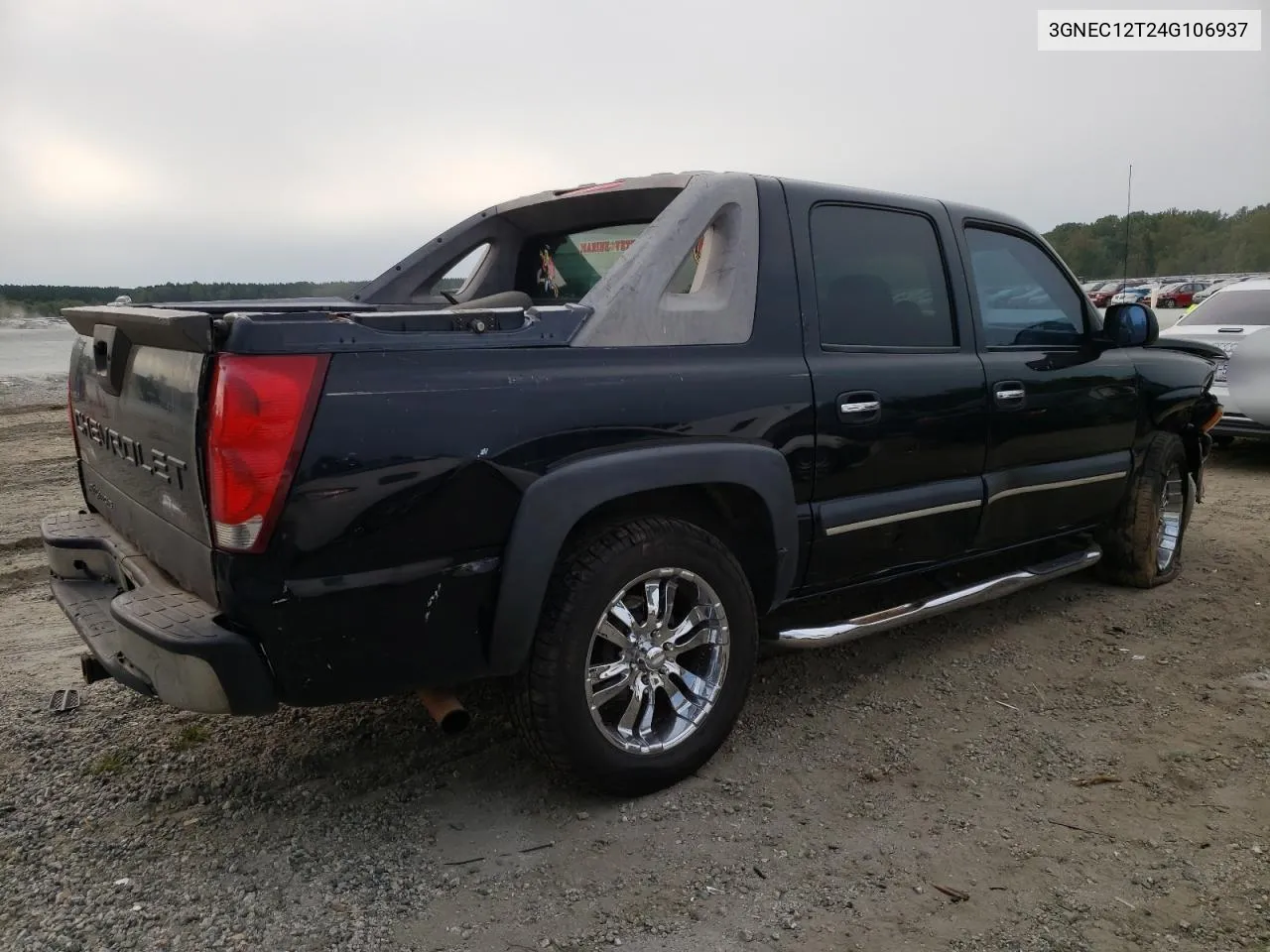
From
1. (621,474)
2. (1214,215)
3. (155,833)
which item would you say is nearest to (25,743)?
(155,833)

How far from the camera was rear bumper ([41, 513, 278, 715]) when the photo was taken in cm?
226

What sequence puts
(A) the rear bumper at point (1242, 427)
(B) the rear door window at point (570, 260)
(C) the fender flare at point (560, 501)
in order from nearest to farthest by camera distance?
(C) the fender flare at point (560, 501) < (B) the rear door window at point (570, 260) < (A) the rear bumper at point (1242, 427)

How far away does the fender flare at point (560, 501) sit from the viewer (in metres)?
2.53

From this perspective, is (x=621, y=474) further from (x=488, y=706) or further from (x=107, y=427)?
(x=107, y=427)

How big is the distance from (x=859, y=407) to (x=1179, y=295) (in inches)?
1248

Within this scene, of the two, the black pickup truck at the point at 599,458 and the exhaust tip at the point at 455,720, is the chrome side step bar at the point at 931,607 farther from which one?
the exhaust tip at the point at 455,720

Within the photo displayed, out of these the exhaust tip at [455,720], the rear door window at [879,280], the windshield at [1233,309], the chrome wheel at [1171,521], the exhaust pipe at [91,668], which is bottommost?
the chrome wheel at [1171,521]

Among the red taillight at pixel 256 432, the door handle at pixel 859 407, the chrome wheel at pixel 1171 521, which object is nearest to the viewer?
the red taillight at pixel 256 432

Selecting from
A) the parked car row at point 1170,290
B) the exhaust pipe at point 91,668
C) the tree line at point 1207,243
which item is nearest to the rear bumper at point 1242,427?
the exhaust pipe at point 91,668

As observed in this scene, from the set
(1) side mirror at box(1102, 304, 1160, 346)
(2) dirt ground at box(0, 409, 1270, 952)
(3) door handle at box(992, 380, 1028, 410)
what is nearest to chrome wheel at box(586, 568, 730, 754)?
(2) dirt ground at box(0, 409, 1270, 952)

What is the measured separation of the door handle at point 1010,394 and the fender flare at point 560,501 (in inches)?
54.5

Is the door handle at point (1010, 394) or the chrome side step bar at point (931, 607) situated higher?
the door handle at point (1010, 394)

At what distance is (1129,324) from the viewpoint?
4.36m

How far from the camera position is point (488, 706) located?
3570mm
